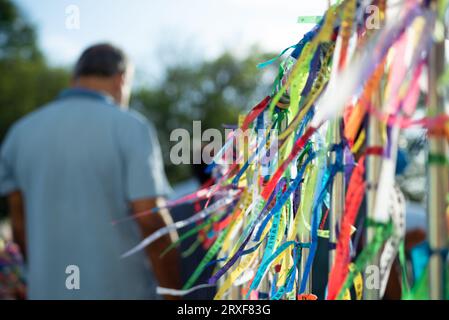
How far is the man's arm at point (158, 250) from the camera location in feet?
6.51

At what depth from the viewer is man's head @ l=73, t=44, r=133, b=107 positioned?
223 cm

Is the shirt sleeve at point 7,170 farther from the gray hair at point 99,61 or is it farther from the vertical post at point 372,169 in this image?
the vertical post at point 372,169

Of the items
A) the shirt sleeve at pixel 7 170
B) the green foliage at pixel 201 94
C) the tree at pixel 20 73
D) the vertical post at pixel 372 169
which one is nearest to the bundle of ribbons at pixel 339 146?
the vertical post at pixel 372 169

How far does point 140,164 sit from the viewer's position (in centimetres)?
201

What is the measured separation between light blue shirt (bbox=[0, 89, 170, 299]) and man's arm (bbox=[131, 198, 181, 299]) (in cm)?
3

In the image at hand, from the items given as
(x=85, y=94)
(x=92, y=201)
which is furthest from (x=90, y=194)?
(x=85, y=94)

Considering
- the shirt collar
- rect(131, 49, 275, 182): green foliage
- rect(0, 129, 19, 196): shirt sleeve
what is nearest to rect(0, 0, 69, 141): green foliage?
rect(131, 49, 275, 182): green foliage

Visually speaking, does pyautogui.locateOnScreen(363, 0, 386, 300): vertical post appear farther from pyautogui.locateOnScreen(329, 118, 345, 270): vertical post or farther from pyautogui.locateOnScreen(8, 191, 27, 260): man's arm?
pyautogui.locateOnScreen(8, 191, 27, 260): man's arm

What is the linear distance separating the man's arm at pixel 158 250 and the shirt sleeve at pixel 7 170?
1.78 ft

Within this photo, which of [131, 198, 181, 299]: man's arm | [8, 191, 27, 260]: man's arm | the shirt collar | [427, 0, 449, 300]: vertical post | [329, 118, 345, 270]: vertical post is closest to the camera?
[427, 0, 449, 300]: vertical post

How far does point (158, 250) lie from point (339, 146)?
1.22 meters
